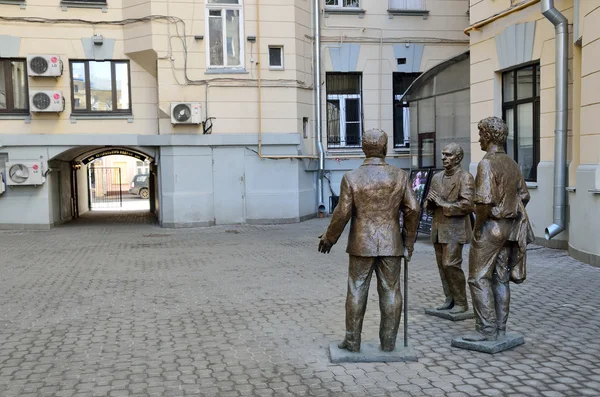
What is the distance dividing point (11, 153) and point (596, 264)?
45.4ft

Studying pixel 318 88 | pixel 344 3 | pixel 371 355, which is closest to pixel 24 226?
pixel 318 88

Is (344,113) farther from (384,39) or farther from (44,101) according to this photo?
(44,101)

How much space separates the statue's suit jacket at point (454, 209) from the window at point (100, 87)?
479 inches

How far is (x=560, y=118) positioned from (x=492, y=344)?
247 inches

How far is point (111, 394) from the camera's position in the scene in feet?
14.3

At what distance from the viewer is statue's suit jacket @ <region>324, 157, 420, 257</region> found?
4.82 meters

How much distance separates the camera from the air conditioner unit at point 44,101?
15617 millimetres

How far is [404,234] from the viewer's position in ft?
16.2

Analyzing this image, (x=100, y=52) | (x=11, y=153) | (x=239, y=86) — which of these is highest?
(x=100, y=52)

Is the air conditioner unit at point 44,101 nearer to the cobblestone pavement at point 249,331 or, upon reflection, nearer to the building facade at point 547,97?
the cobblestone pavement at point 249,331

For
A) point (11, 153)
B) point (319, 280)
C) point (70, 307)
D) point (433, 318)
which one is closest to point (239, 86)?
point (11, 153)

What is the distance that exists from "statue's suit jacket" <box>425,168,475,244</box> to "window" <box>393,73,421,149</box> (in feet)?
40.5

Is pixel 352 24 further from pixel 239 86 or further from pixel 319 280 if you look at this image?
pixel 319 280

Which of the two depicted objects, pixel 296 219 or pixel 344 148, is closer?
pixel 296 219
